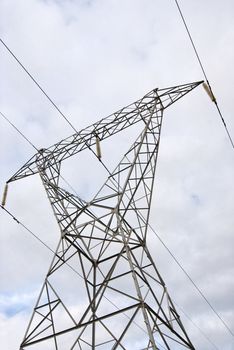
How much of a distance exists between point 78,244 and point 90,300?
191 cm

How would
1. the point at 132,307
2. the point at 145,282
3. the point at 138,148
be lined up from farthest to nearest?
1. the point at 138,148
2. the point at 145,282
3. the point at 132,307

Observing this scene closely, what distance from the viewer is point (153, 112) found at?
1733 cm

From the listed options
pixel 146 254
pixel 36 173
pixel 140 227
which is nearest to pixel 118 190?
pixel 140 227

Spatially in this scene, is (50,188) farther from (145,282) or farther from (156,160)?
(145,282)

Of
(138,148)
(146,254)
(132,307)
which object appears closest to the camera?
(132,307)

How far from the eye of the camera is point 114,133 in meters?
17.3

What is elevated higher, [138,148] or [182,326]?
[138,148]

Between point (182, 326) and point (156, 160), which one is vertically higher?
point (156, 160)

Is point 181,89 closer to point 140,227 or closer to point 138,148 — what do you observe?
point 138,148

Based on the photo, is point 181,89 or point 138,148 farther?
point 181,89

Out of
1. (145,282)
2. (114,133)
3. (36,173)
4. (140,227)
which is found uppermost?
(114,133)

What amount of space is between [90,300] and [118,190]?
12.5 ft

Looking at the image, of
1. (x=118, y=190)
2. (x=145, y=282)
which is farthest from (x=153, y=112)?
(x=145, y=282)

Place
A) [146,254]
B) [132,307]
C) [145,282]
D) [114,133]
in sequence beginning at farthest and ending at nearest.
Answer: [114,133] → [146,254] → [145,282] → [132,307]
